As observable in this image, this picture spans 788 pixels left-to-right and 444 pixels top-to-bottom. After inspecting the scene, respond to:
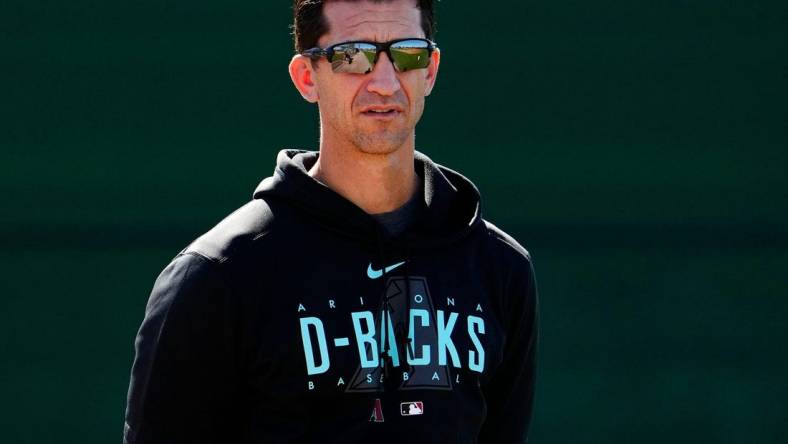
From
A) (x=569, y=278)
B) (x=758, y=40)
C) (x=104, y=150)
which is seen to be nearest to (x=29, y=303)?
(x=104, y=150)

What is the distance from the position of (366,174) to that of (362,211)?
0.06 metres

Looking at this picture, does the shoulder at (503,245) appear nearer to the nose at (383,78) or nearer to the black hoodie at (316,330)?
the black hoodie at (316,330)

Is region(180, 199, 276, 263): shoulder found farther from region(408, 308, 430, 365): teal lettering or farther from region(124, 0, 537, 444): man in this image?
region(408, 308, 430, 365): teal lettering

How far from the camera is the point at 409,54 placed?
75.4 inches

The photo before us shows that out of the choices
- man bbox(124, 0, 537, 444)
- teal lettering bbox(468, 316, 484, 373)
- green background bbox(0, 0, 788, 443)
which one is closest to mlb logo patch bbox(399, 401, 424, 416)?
man bbox(124, 0, 537, 444)

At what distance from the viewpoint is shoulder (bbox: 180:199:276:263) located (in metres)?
1.84

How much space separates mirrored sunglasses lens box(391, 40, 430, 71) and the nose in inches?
0.5

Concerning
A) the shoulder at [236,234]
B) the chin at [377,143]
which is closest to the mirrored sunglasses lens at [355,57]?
the chin at [377,143]

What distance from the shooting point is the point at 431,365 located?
1.90 m

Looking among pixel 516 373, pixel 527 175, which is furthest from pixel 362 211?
pixel 527 175

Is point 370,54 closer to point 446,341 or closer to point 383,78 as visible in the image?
point 383,78

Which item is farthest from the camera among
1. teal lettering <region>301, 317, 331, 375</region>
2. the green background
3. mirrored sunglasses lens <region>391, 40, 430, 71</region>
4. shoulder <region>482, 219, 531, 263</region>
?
the green background

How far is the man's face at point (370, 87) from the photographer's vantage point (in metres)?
1.90

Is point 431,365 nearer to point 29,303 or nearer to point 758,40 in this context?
point 29,303
